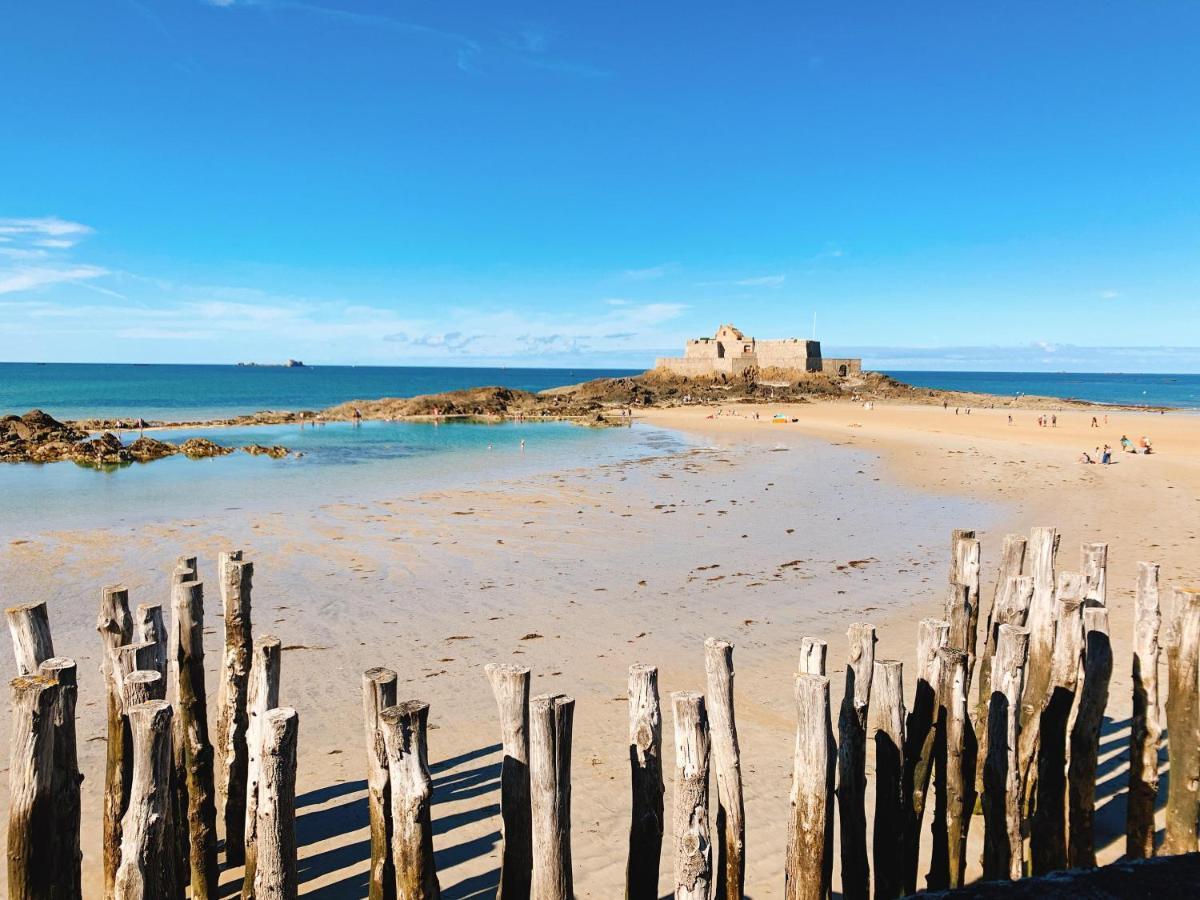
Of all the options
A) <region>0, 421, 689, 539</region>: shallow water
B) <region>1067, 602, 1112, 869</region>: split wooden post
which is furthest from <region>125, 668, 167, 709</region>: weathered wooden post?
<region>0, 421, 689, 539</region>: shallow water

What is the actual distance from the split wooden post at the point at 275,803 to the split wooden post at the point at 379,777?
0.31 meters

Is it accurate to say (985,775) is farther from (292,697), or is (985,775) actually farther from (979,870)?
(292,697)

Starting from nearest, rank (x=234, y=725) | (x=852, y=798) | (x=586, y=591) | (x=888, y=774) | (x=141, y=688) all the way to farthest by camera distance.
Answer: (x=141, y=688), (x=852, y=798), (x=888, y=774), (x=234, y=725), (x=586, y=591)

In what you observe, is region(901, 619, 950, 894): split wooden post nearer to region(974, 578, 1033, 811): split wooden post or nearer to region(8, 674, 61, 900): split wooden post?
region(974, 578, 1033, 811): split wooden post

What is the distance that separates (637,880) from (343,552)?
12730 mm

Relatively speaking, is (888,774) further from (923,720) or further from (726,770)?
(726,770)

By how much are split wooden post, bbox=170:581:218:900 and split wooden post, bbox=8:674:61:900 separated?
1.49 meters

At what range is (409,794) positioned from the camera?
12.7 feet

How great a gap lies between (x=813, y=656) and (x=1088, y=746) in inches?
80.8

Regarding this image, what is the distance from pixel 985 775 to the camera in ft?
15.6

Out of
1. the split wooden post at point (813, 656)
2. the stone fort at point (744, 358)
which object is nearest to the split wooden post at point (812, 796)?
the split wooden post at point (813, 656)

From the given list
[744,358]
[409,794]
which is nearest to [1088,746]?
[409,794]

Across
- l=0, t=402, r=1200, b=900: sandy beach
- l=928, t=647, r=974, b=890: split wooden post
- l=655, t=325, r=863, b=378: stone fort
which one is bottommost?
l=0, t=402, r=1200, b=900: sandy beach

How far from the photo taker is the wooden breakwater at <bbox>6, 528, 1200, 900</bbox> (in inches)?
145
